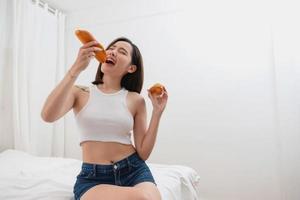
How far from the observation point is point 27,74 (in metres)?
2.40

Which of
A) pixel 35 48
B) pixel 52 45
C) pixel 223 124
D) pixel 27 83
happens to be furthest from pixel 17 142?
pixel 223 124

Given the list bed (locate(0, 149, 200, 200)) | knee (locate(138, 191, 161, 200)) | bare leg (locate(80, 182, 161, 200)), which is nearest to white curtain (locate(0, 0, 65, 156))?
bed (locate(0, 149, 200, 200))

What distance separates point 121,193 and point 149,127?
Result: 1.25ft

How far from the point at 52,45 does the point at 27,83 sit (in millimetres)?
650

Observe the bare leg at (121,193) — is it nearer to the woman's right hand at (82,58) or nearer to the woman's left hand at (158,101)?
the woman's left hand at (158,101)

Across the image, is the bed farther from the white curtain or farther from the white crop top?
the white curtain

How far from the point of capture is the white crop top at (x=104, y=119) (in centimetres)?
108

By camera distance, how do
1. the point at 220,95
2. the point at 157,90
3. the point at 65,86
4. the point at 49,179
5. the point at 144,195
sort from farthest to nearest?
the point at 220,95, the point at 49,179, the point at 157,90, the point at 65,86, the point at 144,195

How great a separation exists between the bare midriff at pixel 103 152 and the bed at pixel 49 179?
23 centimetres

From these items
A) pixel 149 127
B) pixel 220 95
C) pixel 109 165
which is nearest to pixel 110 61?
pixel 149 127

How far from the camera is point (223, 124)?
2.29 metres

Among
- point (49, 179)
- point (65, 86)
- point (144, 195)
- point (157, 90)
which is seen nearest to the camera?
point (144, 195)

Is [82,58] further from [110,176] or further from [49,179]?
[49,179]

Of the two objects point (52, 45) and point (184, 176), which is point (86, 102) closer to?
point (184, 176)
